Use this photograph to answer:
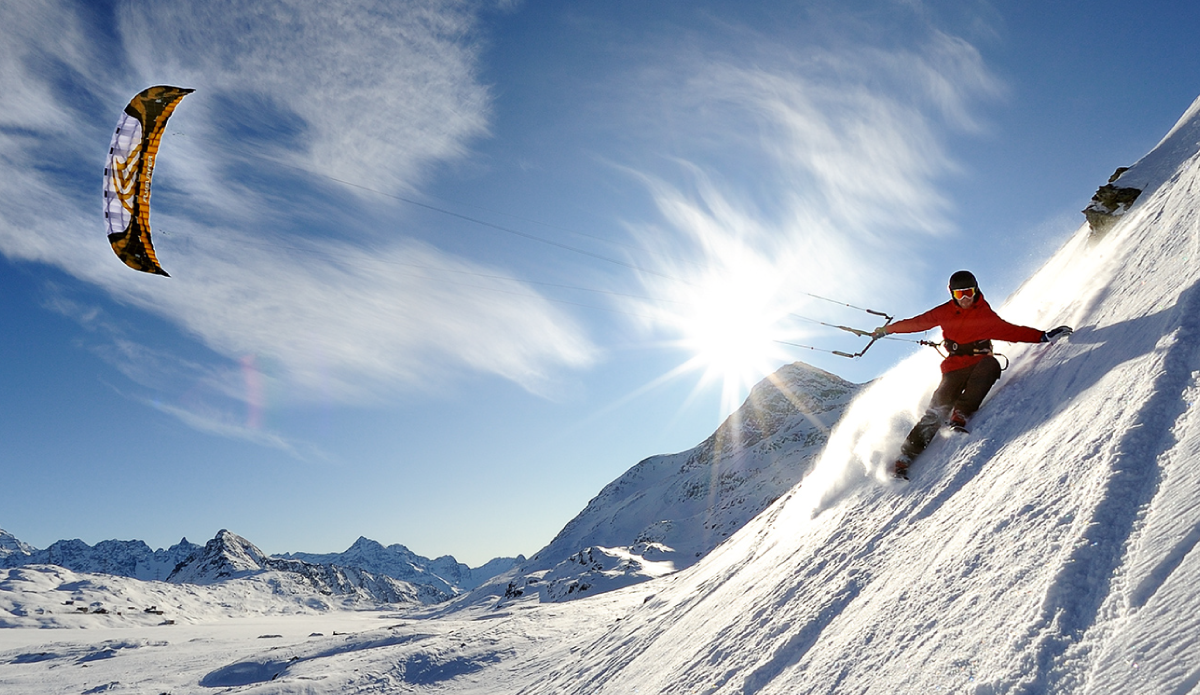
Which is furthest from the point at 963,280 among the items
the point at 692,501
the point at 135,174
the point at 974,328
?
the point at 692,501

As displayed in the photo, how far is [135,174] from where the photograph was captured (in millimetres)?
19219

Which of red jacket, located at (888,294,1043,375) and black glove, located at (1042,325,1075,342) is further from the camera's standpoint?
red jacket, located at (888,294,1043,375)

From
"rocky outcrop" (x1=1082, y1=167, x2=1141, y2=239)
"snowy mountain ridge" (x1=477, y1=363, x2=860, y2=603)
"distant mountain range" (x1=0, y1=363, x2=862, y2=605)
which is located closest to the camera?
"rocky outcrop" (x1=1082, y1=167, x2=1141, y2=239)

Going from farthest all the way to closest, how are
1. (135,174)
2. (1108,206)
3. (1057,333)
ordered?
1. (135,174)
2. (1108,206)
3. (1057,333)

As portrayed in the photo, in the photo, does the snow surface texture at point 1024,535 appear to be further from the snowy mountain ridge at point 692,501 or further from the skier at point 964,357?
the snowy mountain ridge at point 692,501

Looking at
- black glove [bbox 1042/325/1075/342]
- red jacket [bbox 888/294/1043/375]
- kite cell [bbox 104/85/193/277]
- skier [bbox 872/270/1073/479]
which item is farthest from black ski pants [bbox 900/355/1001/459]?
kite cell [bbox 104/85/193/277]

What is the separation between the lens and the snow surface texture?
2.92 meters

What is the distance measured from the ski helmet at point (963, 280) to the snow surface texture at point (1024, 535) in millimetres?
1127

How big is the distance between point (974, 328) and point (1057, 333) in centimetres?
83

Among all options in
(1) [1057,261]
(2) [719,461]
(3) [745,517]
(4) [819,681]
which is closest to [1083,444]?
(4) [819,681]

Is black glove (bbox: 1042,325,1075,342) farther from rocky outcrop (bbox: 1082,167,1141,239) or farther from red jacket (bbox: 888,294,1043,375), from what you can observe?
rocky outcrop (bbox: 1082,167,1141,239)

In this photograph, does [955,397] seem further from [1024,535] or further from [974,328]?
[1024,535]

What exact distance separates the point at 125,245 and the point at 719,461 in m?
159

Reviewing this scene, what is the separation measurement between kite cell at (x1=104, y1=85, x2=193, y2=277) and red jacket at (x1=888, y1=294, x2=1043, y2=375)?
2166 cm
